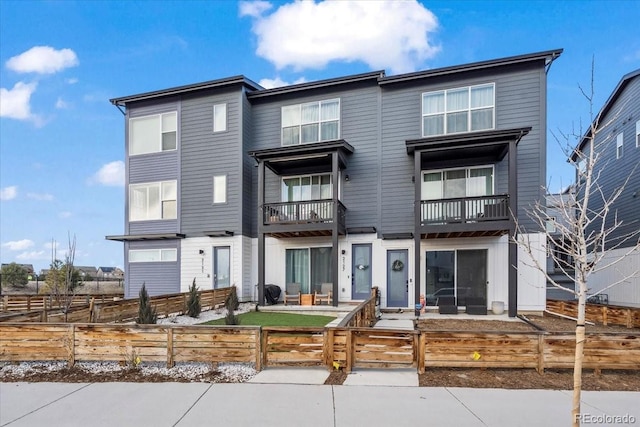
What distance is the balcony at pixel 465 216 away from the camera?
10594 mm

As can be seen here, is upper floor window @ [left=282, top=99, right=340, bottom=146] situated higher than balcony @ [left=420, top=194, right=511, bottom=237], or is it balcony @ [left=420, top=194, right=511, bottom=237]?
Answer: upper floor window @ [left=282, top=99, right=340, bottom=146]

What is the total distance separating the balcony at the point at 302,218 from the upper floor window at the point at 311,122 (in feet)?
9.18

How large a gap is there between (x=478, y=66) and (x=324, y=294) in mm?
9746

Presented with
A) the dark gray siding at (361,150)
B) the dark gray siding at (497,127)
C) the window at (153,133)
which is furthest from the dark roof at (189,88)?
the dark gray siding at (497,127)

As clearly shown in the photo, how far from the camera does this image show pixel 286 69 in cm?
1966

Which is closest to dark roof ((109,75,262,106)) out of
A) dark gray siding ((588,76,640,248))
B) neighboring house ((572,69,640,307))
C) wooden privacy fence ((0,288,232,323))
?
wooden privacy fence ((0,288,232,323))

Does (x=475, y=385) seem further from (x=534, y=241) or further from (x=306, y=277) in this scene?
(x=306, y=277)

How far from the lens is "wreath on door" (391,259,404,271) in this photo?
491 inches

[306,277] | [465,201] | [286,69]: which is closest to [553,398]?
[465,201]

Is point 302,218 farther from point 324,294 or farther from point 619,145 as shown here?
point 619,145

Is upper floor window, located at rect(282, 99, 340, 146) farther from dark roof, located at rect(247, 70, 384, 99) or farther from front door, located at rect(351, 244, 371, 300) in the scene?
front door, located at rect(351, 244, 371, 300)

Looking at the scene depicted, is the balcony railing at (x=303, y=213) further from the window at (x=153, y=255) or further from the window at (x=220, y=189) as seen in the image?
the window at (x=153, y=255)

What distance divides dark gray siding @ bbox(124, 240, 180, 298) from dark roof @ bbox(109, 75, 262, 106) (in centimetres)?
620

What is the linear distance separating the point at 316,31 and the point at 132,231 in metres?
12.0
